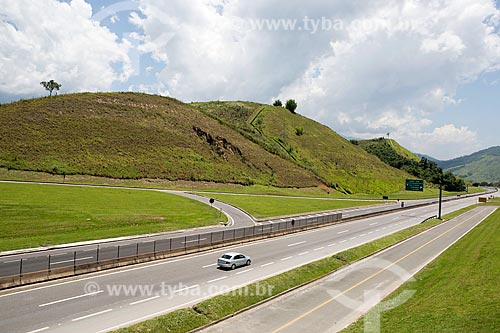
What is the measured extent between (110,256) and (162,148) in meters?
72.1

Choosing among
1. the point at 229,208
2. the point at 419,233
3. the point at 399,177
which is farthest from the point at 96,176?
the point at 399,177

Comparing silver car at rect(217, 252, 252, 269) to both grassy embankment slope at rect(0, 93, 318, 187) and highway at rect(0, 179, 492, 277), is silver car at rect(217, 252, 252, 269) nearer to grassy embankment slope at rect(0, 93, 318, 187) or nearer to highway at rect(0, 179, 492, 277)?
highway at rect(0, 179, 492, 277)

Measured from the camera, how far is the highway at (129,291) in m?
18.0

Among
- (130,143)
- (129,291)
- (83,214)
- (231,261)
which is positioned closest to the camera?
(129,291)

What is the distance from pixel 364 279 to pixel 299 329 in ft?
37.3

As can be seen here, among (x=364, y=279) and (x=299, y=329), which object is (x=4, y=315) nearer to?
(x=299, y=329)

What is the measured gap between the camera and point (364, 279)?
2775 centimetres

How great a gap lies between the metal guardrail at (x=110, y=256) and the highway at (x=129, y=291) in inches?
25.6

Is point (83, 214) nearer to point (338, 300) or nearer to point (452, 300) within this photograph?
point (338, 300)

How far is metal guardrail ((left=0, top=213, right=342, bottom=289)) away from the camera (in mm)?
23422

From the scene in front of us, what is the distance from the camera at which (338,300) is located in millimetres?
22844

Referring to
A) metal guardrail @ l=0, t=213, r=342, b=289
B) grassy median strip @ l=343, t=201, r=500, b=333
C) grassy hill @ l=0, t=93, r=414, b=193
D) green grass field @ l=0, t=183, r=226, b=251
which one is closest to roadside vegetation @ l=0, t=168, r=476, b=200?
grassy hill @ l=0, t=93, r=414, b=193

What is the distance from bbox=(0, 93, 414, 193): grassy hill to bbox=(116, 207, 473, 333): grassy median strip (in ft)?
194

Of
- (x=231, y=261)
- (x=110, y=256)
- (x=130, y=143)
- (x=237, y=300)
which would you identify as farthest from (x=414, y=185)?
(x=237, y=300)
